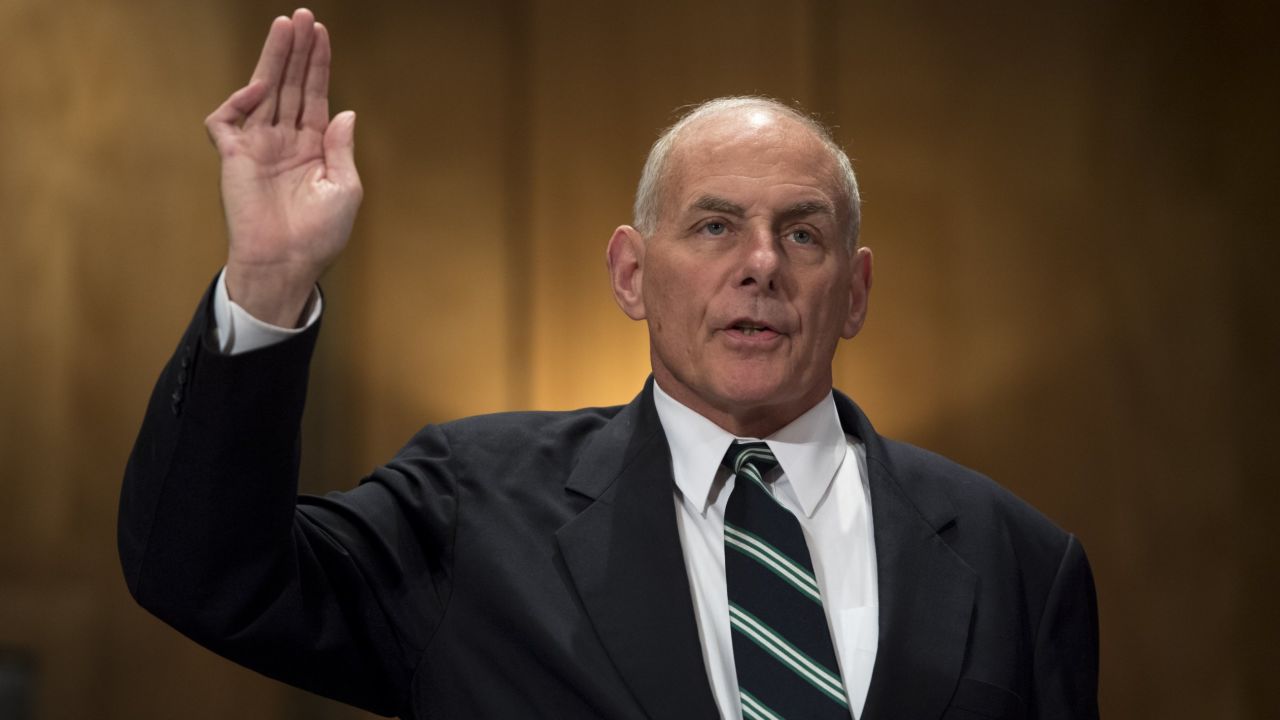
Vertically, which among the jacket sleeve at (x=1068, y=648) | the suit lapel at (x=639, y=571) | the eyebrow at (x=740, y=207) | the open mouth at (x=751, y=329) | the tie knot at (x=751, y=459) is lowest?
the jacket sleeve at (x=1068, y=648)

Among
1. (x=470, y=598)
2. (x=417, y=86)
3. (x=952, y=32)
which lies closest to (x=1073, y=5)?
(x=952, y=32)

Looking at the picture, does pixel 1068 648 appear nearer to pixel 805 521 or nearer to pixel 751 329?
pixel 805 521

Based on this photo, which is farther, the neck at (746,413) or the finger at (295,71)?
the neck at (746,413)

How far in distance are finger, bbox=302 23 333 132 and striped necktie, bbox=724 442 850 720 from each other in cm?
55

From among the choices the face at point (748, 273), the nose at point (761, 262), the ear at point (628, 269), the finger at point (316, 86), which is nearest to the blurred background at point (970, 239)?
the ear at point (628, 269)

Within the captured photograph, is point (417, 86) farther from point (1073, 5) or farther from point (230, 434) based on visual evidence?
point (230, 434)

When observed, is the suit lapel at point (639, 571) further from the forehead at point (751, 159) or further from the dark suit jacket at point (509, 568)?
the forehead at point (751, 159)

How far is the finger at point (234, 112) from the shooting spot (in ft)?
3.91

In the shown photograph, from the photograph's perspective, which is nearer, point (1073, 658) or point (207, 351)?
point (207, 351)

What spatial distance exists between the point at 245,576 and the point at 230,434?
128 millimetres

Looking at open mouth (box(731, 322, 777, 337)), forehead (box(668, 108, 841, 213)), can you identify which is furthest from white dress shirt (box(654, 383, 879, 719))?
forehead (box(668, 108, 841, 213))

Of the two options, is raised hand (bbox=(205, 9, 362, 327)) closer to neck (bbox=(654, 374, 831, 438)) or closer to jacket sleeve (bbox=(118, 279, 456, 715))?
jacket sleeve (bbox=(118, 279, 456, 715))

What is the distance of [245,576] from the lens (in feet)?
3.94

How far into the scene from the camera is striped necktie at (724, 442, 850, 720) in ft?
4.44
